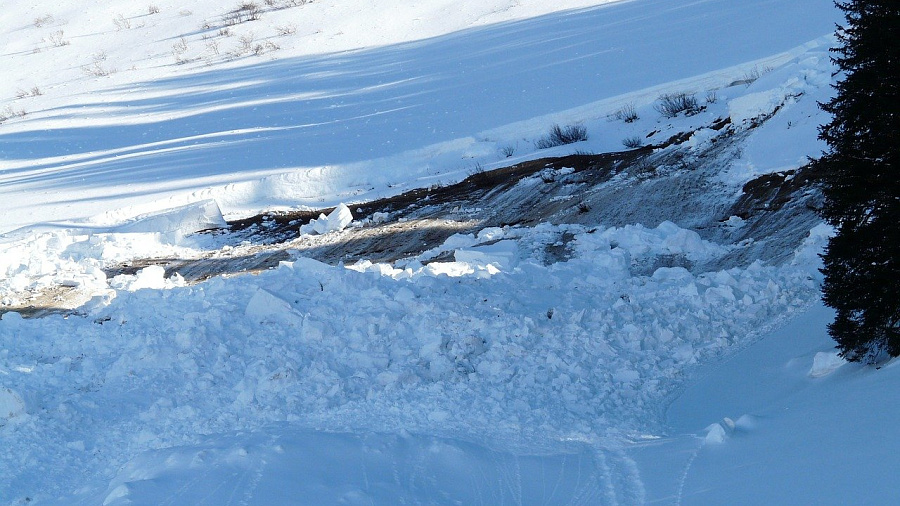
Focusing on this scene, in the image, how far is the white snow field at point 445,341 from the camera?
14.6ft

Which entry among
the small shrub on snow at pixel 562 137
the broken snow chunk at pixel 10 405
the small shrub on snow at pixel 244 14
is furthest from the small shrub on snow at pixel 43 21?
the broken snow chunk at pixel 10 405

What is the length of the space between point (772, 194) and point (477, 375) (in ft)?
18.9

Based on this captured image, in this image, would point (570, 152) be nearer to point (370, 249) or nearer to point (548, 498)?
point (370, 249)

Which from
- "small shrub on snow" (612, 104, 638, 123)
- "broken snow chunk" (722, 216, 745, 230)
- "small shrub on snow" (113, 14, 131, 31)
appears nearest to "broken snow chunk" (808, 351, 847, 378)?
"broken snow chunk" (722, 216, 745, 230)

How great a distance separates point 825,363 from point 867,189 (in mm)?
1272

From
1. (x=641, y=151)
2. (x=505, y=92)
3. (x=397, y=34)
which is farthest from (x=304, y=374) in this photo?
(x=397, y=34)

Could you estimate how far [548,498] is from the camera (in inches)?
176

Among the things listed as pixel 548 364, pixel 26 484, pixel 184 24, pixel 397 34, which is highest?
pixel 184 24

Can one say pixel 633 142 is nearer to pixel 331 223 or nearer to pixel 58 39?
pixel 331 223

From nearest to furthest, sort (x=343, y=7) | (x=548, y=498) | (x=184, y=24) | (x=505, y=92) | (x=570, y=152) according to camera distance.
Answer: (x=548, y=498), (x=570, y=152), (x=505, y=92), (x=343, y=7), (x=184, y=24)

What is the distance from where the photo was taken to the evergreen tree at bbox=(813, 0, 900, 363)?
15.5 feet

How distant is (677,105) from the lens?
595 inches

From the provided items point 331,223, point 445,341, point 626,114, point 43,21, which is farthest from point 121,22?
point 445,341

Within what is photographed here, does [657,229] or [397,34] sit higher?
[397,34]
